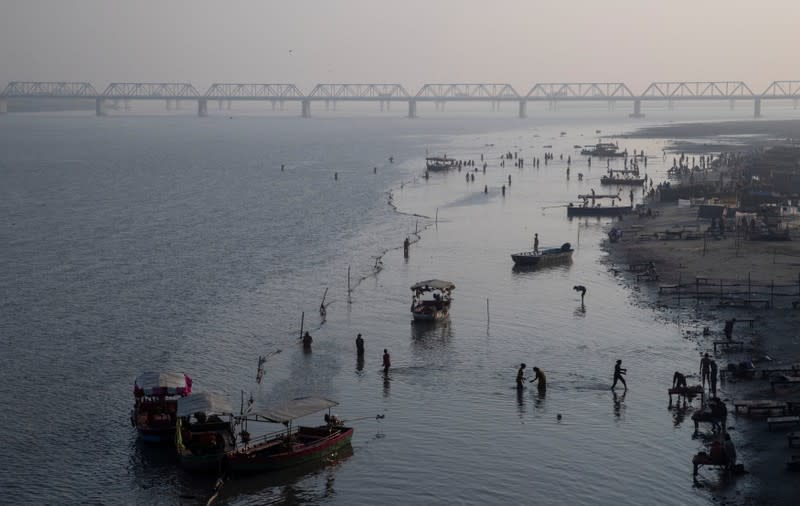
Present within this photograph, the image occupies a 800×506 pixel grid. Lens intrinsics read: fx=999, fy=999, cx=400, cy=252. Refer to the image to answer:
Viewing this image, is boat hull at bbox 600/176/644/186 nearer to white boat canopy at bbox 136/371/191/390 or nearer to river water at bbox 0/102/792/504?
river water at bbox 0/102/792/504

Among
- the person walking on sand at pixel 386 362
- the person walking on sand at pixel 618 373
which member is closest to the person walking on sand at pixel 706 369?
the person walking on sand at pixel 618 373

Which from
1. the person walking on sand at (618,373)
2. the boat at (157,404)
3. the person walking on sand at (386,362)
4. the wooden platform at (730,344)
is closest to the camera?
the boat at (157,404)

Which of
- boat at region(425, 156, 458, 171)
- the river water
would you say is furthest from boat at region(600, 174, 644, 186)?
boat at region(425, 156, 458, 171)

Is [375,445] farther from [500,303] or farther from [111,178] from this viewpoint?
[111,178]

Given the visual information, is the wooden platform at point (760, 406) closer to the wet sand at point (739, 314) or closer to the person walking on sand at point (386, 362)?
the wet sand at point (739, 314)

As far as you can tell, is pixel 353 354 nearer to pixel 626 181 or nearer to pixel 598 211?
pixel 598 211
